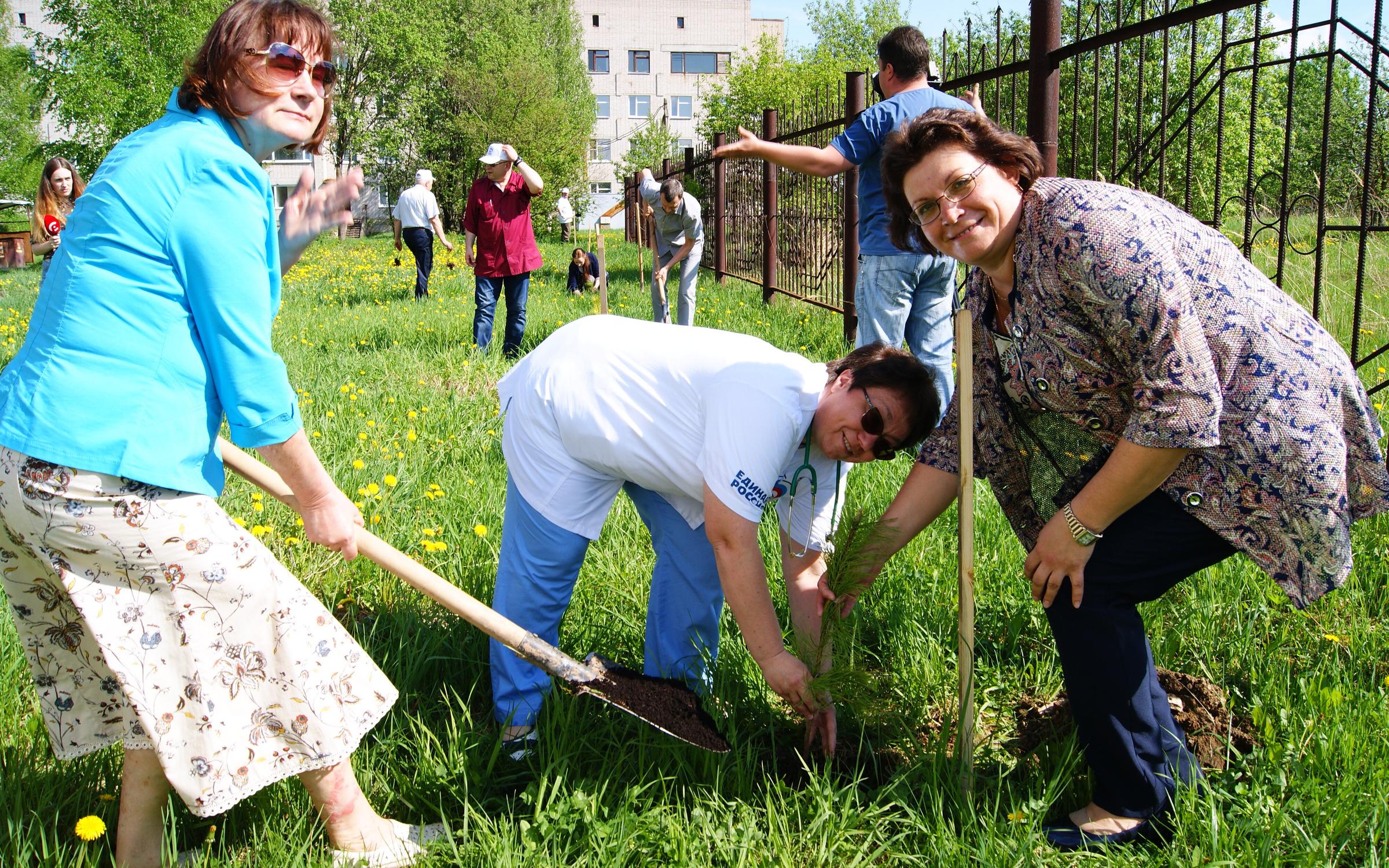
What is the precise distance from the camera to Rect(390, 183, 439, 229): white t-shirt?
11.7 m

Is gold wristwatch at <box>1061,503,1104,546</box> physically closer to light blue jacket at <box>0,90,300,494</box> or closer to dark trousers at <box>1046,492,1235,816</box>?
dark trousers at <box>1046,492,1235,816</box>

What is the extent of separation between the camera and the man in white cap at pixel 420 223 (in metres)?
11.5

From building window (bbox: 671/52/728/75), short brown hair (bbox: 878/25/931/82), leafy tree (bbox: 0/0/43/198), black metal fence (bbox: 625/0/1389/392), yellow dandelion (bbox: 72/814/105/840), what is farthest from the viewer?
building window (bbox: 671/52/728/75)

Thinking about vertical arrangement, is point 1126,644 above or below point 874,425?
below

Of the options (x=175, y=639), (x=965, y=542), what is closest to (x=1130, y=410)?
(x=965, y=542)

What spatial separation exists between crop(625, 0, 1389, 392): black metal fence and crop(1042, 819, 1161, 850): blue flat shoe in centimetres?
168

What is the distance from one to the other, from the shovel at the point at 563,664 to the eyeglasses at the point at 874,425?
29.5 inches

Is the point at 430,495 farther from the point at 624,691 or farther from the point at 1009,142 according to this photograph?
the point at 1009,142

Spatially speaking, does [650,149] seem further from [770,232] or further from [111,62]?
[770,232]

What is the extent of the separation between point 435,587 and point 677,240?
7288mm

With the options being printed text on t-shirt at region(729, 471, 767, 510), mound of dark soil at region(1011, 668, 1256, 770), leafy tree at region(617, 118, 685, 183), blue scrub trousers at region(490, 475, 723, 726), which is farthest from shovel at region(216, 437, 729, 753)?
leafy tree at region(617, 118, 685, 183)

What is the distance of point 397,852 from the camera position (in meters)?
2.05

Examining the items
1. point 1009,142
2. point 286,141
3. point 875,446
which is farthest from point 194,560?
point 1009,142

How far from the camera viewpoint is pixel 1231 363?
183 centimetres
